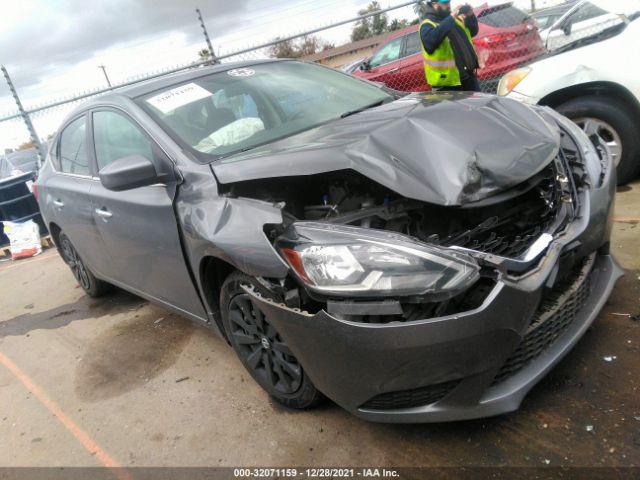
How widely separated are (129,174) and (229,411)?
4.36 feet

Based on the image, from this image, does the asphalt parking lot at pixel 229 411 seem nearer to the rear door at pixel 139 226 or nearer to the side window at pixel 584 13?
the rear door at pixel 139 226

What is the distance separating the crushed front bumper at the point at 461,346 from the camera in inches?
68.4

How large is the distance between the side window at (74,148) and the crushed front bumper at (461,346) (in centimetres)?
229

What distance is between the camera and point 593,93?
4.07 metres

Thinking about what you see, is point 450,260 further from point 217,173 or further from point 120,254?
point 120,254

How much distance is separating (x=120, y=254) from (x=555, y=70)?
3.61 m

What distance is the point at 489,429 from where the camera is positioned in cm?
212

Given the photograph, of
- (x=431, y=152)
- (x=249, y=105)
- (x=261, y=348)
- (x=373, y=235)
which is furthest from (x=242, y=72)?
(x=373, y=235)

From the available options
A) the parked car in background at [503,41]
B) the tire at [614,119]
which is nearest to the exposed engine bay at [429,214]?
the tire at [614,119]

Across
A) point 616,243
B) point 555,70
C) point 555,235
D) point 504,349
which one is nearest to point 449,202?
A: point 555,235

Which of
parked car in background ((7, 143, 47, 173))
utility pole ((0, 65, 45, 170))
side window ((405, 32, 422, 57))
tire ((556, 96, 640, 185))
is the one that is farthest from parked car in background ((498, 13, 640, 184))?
parked car in background ((7, 143, 47, 173))

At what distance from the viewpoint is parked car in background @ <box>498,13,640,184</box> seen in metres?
3.90

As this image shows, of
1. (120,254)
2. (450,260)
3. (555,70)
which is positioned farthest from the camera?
(555,70)

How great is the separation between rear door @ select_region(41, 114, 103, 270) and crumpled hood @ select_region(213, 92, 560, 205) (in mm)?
1652
